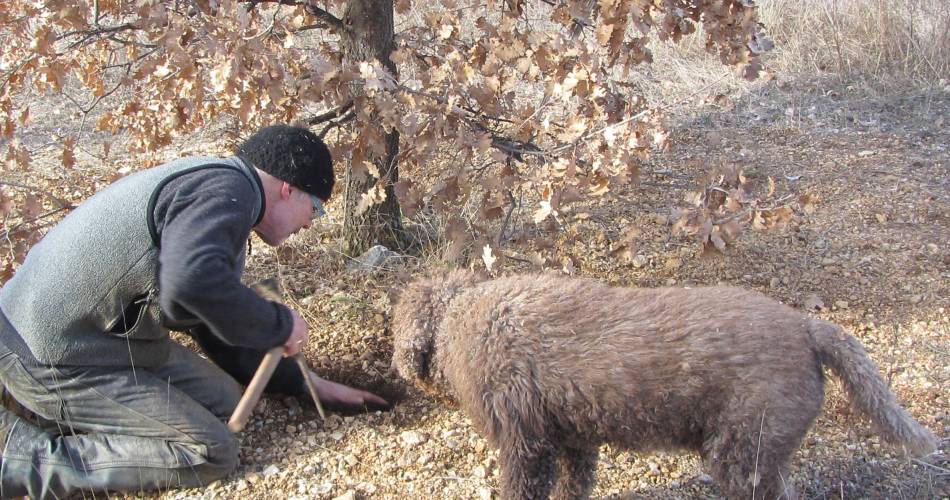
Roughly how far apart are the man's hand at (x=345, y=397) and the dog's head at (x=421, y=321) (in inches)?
32.1

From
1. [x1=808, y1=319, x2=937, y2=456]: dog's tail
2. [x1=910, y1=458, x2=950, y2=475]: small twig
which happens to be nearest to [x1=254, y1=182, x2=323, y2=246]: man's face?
[x1=808, y1=319, x2=937, y2=456]: dog's tail

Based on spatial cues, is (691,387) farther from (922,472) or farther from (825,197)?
(825,197)

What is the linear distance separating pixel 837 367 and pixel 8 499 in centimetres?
338

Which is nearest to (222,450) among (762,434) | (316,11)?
(762,434)

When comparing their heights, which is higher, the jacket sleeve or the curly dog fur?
the jacket sleeve

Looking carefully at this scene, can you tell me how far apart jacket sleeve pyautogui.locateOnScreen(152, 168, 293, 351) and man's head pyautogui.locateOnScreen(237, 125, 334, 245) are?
11cm

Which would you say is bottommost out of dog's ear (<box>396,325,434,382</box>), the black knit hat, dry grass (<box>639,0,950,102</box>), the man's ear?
dog's ear (<box>396,325,434,382</box>)

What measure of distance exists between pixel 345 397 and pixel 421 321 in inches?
40.8

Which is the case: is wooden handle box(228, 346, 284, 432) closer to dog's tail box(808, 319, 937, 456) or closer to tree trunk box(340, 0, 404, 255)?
tree trunk box(340, 0, 404, 255)

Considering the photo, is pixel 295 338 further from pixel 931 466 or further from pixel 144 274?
pixel 931 466

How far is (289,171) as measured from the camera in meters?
3.01

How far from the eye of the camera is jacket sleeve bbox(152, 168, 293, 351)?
2.72 m

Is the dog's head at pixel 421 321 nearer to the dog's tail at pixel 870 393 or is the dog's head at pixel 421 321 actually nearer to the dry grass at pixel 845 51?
the dog's tail at pixel 870 393

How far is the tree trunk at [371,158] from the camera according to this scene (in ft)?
14.6
